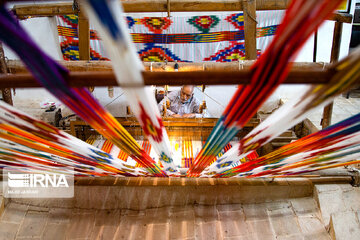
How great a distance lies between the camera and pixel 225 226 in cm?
200

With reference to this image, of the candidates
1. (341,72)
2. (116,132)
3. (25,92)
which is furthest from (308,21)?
(25,92)

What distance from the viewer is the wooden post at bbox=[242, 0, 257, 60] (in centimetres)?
222

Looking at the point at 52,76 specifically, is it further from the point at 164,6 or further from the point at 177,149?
the point at 177,149

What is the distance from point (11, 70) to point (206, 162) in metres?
1.80

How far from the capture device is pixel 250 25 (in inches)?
89.0

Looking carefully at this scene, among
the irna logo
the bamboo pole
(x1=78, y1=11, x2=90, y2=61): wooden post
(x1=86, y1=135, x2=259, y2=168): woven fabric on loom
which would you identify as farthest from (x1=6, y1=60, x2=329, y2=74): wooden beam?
(x1=86, y1=135, x2=259, y2=168): woven fabric on loom

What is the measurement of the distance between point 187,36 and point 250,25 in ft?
8.41

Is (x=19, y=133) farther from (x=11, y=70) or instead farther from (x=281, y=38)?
(x=281, y=38)

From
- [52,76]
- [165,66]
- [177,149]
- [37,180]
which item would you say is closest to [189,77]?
[52,76]

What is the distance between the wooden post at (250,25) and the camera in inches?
87.4

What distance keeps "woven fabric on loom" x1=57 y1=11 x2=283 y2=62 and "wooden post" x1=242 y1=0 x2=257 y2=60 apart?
2253mm

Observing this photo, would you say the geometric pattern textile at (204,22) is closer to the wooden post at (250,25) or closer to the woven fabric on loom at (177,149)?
the wooden post at (250,25)

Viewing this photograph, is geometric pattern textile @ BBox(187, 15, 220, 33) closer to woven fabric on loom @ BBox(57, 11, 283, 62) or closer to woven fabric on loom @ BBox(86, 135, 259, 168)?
woven fabric on loom @ BBox(57, 11, 283, 62)

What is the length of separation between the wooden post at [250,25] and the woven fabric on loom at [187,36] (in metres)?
2.25
